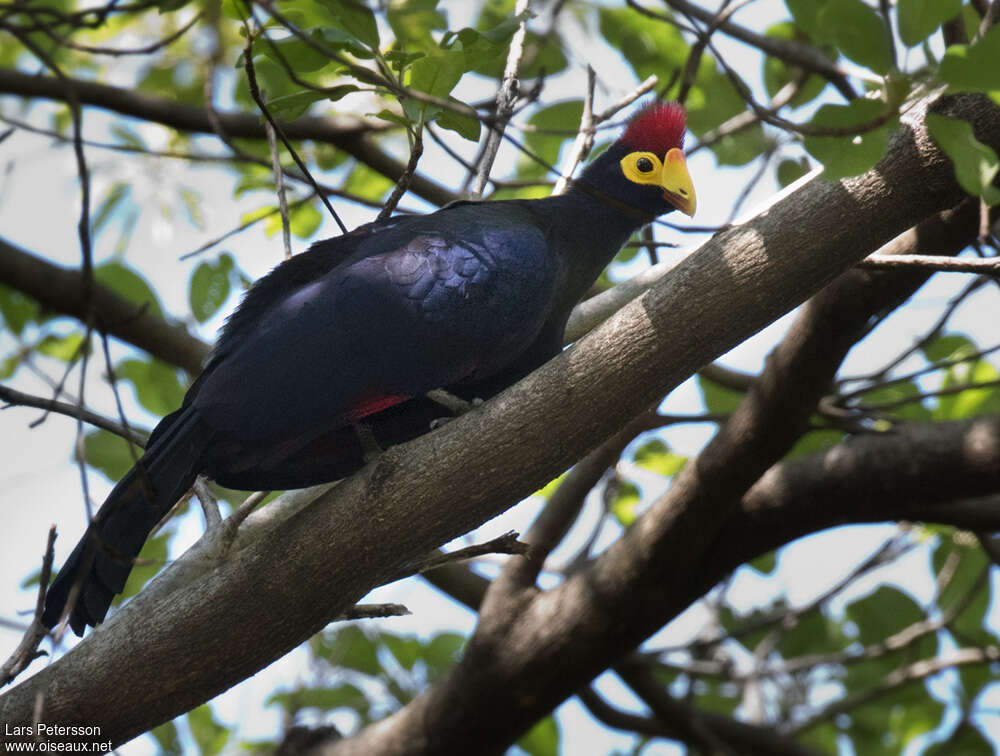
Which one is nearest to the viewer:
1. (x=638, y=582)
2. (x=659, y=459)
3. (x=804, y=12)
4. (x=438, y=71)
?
(x=804, y=12)

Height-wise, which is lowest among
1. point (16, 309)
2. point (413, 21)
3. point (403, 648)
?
point (403, 648)

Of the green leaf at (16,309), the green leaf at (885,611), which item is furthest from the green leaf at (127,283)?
the green leaf at (885,611)

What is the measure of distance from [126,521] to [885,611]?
9.66 feet

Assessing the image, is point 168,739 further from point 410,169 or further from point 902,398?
point 902,398

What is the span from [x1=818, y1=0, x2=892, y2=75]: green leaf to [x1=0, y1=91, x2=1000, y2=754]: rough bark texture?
0.34 metres

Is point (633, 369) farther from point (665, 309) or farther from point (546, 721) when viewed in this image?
point (546, 721)

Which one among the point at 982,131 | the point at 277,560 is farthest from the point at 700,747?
the point at 982,131

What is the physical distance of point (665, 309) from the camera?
7.83ft

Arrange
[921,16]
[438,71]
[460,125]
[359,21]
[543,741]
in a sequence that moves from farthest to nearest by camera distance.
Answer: [543,741], [460,125], [438,71], [359,21], [921,16]

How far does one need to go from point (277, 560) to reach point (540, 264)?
1.05 m

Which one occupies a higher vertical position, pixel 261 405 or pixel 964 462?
pixel 261 405

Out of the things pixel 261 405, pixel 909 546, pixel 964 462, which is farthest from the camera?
pixel 909 546

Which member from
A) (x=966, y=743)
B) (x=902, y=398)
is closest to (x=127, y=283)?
(x=902, y=398)

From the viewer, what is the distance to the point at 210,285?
12.5 feet
